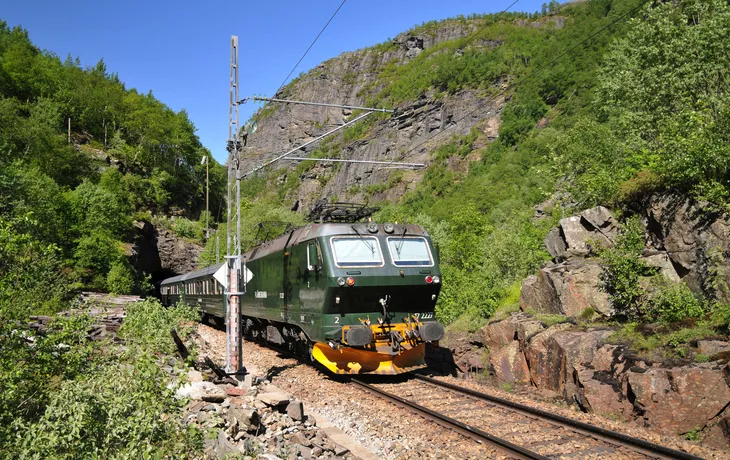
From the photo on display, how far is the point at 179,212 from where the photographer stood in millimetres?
56531

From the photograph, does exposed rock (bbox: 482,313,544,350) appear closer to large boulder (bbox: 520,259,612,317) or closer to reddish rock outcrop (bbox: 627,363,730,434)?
large boulder (bbox: 520,259,612,317)

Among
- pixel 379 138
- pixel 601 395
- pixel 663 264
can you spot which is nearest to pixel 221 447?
pixel 601 395

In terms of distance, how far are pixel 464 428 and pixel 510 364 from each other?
4.81 m

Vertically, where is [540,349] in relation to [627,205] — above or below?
below

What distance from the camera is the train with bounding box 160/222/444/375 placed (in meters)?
11.6

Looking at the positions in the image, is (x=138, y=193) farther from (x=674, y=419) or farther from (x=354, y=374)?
(x=674, y=419)

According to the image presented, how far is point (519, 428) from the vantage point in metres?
8.17

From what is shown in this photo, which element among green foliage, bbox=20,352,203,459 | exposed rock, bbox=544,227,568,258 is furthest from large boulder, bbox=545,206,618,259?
green foliage, bbox=20,352,203,459

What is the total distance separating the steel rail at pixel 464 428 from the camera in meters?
6.80

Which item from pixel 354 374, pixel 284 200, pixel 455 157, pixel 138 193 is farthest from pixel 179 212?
pixel 284 200

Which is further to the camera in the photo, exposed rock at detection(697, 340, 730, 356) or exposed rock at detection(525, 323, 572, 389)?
exposed rock at detection(525, 323, 572, 389)

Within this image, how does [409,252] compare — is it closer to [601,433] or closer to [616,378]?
[616,378]

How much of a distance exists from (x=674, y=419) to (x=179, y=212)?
181ft

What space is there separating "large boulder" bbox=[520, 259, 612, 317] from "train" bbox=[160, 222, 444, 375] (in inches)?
120
